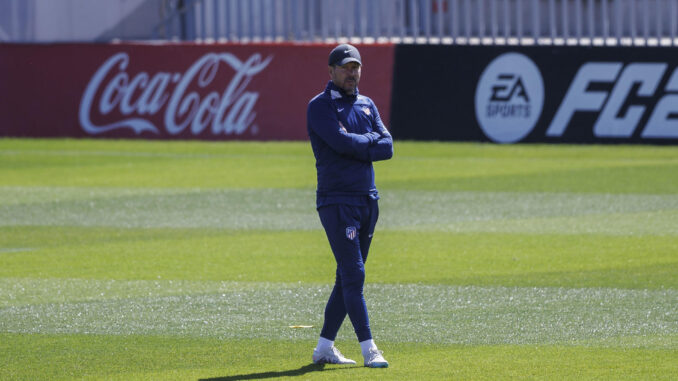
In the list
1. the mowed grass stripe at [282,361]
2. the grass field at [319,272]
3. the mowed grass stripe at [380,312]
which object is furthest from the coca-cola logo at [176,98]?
the mowed grass stripe at [282,361]

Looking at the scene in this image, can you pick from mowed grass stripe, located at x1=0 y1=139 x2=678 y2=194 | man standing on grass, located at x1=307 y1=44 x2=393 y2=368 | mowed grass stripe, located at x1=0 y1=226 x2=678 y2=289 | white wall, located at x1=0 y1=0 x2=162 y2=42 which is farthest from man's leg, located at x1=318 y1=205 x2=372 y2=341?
white wall, located at x1=0 y1=0 x2=162 y2=42

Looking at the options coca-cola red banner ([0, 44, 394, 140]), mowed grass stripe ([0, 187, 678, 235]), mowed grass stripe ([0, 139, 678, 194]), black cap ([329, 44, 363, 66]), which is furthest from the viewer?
coca-cola red banner ([0, 44, 394, 140])

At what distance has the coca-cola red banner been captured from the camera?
23.7 meters

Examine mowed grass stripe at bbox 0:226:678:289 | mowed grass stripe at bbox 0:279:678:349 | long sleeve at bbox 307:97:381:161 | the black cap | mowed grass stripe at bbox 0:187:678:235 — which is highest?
the black cap

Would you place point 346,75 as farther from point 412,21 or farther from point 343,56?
point 412,21

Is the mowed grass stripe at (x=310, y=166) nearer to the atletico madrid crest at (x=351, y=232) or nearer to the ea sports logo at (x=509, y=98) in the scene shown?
the ea sports logo at (x=509, y=98)

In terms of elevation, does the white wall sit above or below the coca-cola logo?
above

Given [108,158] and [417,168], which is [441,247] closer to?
[417,168]

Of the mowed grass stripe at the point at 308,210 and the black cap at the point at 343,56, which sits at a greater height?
the black cap at the point at 343,56

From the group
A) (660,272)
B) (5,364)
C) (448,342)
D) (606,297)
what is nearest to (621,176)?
(660,272)

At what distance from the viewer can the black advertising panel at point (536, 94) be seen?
2152cm

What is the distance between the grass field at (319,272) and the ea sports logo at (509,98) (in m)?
2.58

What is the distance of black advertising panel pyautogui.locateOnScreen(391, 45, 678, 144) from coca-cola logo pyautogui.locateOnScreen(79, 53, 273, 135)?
10.00 feet

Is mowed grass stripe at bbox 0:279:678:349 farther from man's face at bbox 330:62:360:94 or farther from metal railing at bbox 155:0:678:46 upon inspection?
metal railing at bbox 155:0:678:46
